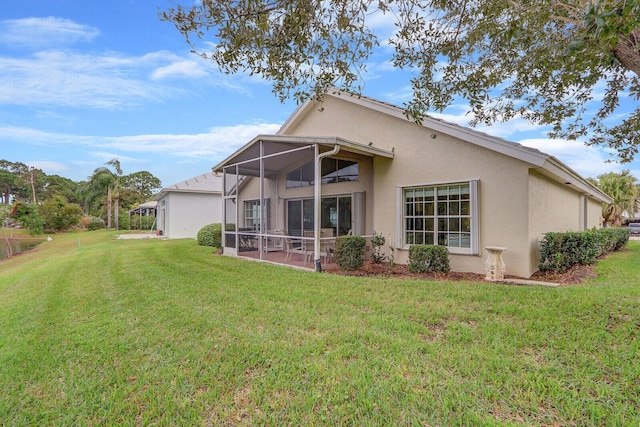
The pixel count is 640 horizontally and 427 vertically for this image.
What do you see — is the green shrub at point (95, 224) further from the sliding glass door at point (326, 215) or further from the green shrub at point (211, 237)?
the sliding glass door at point (326, 215)

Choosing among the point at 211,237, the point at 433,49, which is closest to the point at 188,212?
the point at 211,237

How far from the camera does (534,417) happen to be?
104 inches

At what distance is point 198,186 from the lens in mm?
22453

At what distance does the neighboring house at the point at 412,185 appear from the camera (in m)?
8.09

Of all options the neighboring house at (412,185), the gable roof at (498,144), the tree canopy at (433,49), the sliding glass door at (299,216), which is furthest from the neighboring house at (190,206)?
the tree canopy at (433,49)

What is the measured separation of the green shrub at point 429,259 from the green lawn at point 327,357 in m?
1.67

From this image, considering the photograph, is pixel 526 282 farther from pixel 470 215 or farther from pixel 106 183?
pixel 106 183

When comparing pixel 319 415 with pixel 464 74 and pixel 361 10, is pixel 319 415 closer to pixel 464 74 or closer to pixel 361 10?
pixel 361 10

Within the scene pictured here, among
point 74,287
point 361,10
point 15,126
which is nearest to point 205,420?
point 361,10

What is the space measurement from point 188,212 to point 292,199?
1153 cm

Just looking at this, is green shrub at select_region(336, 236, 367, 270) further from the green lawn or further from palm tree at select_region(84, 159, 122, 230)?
palm tree at select_region(84, 159, 122, 230)

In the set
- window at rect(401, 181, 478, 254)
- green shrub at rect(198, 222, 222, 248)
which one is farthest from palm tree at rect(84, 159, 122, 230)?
window at rect(401, 181, 478, 254)

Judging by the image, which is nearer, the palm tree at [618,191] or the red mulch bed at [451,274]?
the red mulch bed at [451,274]

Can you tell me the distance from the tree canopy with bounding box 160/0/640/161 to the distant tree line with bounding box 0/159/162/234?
29435 millimetres
